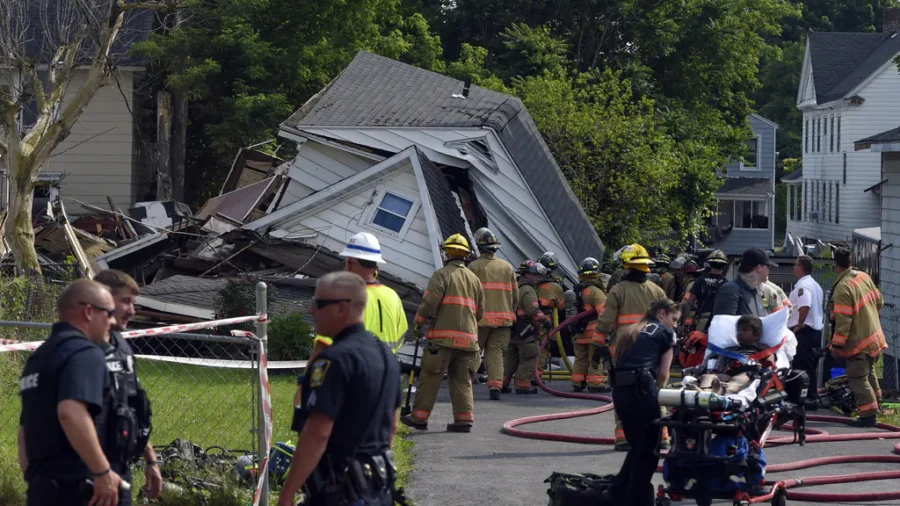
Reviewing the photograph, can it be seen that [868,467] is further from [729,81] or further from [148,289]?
[729,81]

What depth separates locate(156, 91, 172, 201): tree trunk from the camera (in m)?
27.2

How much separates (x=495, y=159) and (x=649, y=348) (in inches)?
465

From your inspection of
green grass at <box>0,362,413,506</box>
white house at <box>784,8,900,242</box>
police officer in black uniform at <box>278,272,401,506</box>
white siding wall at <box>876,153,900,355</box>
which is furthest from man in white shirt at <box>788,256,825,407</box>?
white house at <box>784,8,900,242</box>

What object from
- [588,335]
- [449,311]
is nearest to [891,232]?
[588,335]

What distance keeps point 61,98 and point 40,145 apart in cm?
107

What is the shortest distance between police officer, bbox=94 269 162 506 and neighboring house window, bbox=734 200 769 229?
5145 cm

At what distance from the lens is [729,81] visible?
35188mm

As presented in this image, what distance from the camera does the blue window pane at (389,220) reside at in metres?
18.2

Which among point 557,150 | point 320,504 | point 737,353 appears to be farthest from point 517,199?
point 320,504

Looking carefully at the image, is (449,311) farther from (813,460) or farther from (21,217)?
(21,217)

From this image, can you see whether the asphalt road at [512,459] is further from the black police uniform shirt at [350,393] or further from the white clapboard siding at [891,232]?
the white clapboard siding at [891,232]

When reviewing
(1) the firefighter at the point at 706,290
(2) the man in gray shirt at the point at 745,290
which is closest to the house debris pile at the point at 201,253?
(1) the firefighter at the point at 706,290

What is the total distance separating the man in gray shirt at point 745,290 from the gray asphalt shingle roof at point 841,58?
3943cm

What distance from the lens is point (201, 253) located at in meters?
18.2
